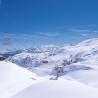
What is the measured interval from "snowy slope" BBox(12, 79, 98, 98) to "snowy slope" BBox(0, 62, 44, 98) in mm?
1603

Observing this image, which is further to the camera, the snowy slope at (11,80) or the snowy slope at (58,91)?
the snowy slope at (11,80)

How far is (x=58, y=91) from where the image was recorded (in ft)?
53.3

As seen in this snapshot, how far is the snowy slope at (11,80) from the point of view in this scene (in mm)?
18547

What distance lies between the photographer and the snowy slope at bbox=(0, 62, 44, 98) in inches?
730

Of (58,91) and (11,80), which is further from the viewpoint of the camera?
(11,80)

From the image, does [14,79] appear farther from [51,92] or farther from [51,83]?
[51,92]

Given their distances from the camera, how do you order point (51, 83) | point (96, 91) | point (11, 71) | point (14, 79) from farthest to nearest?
point (11, 71), point (14, 79), point (51, 83), point (96, 91)

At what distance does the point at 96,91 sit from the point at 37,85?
4.66m

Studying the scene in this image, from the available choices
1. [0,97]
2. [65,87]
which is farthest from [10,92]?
[65,87]

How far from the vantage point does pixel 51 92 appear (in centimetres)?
1623

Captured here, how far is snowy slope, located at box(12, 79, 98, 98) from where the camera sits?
15516 mm

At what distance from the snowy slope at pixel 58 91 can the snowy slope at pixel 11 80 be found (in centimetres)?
160

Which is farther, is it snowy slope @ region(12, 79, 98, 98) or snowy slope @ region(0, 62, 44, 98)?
snowy slope @ region(0, 62, 44, 98)

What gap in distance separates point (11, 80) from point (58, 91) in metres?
7.27
